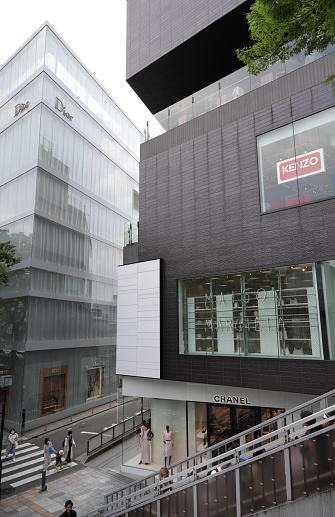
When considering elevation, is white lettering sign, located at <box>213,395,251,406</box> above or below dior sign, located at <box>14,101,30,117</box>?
below

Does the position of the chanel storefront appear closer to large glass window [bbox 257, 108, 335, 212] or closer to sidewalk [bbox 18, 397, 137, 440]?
large glass window [bbox 257, 108, 335, 212]

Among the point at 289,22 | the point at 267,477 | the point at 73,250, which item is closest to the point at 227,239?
the point at 289,22

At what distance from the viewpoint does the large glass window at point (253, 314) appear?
1217cm

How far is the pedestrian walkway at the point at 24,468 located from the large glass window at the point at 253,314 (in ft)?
28.6

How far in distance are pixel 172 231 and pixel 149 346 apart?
5.16 metres

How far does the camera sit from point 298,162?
12.7 meters

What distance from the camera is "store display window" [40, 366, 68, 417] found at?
26594 millimetres

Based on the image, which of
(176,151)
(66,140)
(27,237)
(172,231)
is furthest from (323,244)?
(66,140)

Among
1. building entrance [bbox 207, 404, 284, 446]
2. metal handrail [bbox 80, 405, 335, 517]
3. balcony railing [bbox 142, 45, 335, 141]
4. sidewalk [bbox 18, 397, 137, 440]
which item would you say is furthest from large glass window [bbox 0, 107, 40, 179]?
metal handrail [bbox 80, 405, 335, 517]

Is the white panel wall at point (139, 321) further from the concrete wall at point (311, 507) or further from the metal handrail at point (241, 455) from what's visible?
the concrete wall at point (311, 507)

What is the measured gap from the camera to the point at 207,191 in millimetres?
15242

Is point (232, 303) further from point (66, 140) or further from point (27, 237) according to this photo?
point (66, 140)

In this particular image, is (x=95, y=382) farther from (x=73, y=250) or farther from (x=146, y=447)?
(x=146, y=447)

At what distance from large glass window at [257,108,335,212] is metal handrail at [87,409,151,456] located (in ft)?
42.1
